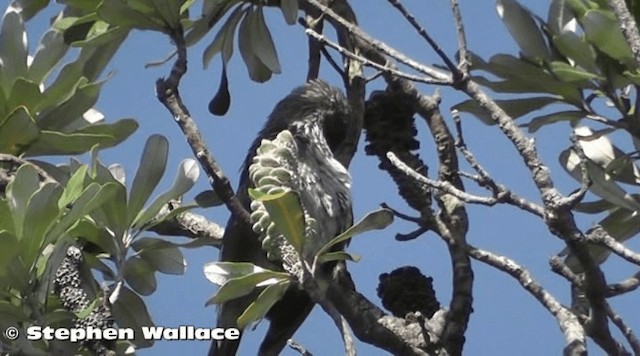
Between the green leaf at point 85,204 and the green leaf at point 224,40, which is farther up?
the green leaf at point 224,40

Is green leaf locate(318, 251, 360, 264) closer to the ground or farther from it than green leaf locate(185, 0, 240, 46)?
closer to the ground

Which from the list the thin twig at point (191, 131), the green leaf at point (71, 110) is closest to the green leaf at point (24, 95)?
the green leaf at point (71, 110)

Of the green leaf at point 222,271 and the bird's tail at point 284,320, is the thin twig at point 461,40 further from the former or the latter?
the bird's tail at point 284,320

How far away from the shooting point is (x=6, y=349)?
2639 millimetres

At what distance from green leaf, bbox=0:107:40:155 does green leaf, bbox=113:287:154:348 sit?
1.51ft

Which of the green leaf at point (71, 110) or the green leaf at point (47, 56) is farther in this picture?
the green leaf at point (47, 56)

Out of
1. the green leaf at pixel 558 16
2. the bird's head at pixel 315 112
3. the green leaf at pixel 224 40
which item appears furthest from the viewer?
the bird's head at pixel 315 112

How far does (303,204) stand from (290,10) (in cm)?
65

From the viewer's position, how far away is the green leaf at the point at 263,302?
273 cm

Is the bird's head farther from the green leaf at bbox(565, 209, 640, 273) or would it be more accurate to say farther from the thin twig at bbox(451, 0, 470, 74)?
the thin twig at bbox(451, 0, 470, 74)

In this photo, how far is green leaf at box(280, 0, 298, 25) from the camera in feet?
11.2

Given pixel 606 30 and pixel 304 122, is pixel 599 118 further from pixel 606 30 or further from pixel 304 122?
pixel 304 122

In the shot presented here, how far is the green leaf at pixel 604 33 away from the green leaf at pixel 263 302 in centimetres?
90

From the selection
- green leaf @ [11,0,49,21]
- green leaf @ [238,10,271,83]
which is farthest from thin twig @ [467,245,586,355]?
green leaf @ [11,0,49,21]
